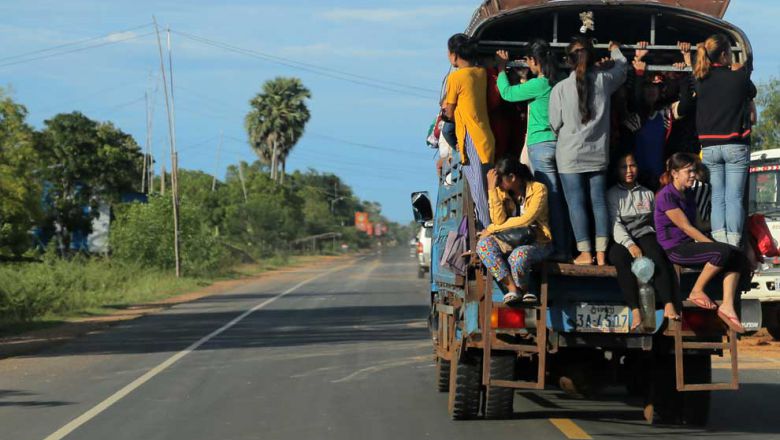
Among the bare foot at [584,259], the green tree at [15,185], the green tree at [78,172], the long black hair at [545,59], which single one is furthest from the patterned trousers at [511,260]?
the green tree at [78,172]

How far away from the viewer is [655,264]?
8477 mm

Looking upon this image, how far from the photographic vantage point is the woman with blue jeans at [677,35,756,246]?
8.99m

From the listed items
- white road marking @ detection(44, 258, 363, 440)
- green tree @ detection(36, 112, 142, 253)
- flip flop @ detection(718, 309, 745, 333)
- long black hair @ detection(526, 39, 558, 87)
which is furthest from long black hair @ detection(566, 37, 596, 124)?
green tree @ detection(36, 112, 142, 253)

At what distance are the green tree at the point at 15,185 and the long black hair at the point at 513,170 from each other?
23211 millimetres

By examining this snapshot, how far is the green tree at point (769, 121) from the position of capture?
35.4m

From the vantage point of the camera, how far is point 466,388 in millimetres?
9492

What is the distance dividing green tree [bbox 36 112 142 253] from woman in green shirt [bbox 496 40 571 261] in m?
49.5

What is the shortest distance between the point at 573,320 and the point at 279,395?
161 inches

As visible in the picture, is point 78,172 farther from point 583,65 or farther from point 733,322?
point 733,322

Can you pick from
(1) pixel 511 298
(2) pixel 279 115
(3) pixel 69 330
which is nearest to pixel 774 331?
(1) pixel 511 298

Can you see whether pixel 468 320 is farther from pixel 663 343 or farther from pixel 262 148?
pixel 262 148

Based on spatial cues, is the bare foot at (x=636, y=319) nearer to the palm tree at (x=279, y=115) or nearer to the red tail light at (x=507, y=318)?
the red tail light at (x=507, y=318)

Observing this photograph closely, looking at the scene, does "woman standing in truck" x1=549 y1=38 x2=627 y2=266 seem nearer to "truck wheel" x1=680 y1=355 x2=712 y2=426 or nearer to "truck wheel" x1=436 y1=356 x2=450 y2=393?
"truck wheel" x1=680 y1=355 x2=712 y2=426

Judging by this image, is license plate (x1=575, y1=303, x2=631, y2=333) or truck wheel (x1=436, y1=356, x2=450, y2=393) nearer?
license plate (x1=575, y1=303, x2=631, y2=333)
